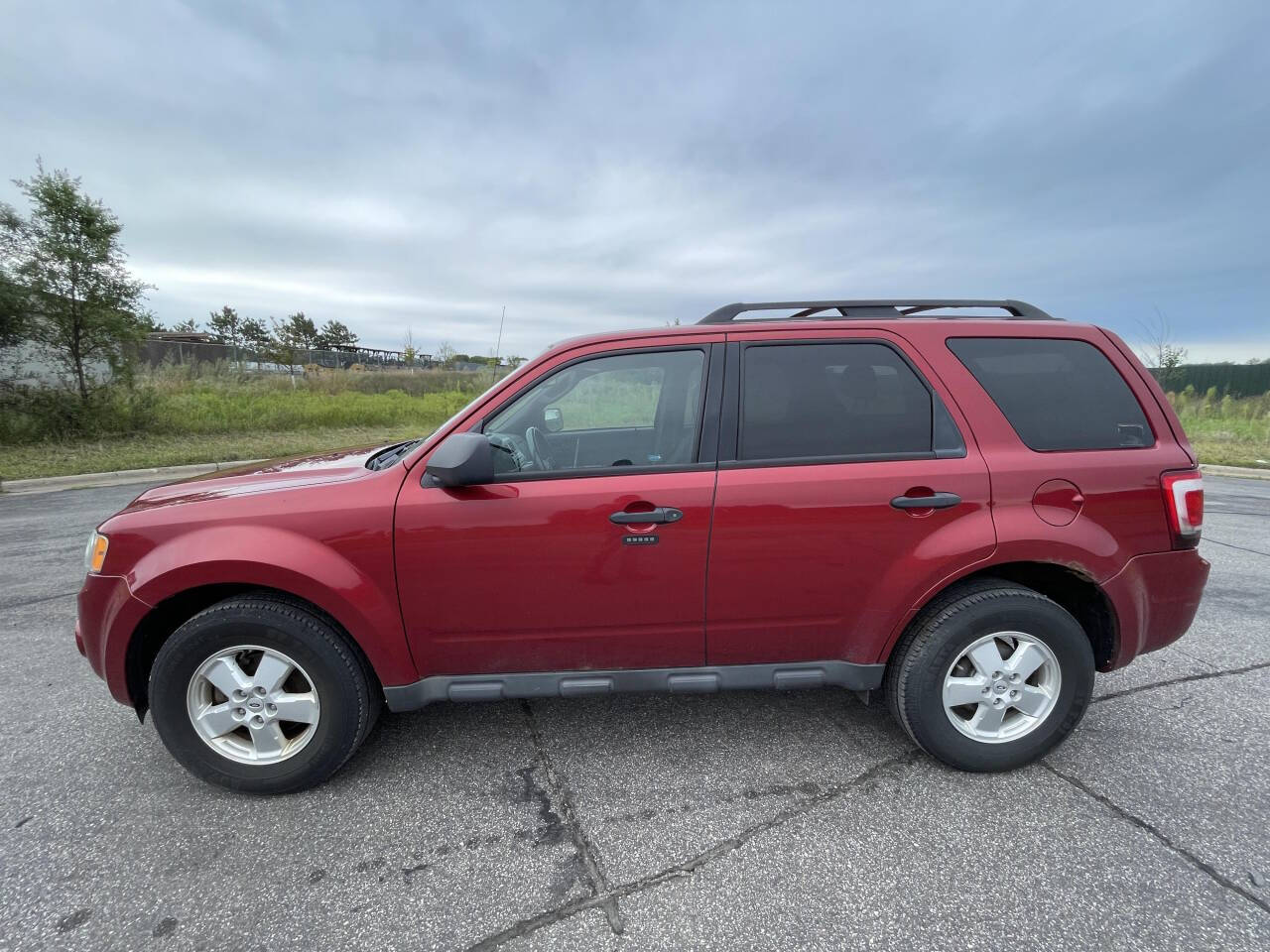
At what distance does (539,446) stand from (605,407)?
16.1 inches

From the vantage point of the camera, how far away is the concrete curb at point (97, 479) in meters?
9.15

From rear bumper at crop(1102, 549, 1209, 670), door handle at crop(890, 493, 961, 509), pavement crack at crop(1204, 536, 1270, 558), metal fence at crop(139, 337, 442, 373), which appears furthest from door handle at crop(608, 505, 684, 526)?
metal fence at crop(139, 337, 442, 373)

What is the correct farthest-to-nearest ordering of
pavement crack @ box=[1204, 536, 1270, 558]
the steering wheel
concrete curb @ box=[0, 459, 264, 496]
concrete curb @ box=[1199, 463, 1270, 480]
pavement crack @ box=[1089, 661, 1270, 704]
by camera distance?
1. concrete curb @ box=[1199, 463, 1270, 480]
2. concrete curb @ box=[0, 459, 264, 496]
3. pavement crack @ box=[1204, 536, 1270, 558]
4. pavement crack @ box=[1089, 661, 1270, 704]
5. the steering wheel

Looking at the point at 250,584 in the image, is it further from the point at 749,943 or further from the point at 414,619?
the point at 749,943

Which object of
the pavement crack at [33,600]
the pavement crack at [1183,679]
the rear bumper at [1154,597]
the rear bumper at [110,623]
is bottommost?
the pavement crack at [33,600]

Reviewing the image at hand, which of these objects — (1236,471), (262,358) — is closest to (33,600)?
(1236,471)

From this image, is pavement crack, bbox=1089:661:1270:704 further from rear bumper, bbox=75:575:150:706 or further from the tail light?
rear bumper, bbox=75:575:150:706

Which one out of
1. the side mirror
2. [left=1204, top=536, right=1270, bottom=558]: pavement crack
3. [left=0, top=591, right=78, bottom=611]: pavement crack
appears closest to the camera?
the side mirror

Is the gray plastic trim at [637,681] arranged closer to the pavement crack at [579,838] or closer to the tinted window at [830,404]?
the pavement crack at [579,838]

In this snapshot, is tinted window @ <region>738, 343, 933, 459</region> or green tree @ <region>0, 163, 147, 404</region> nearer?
tinted window @ <region>738, 343, 933, 459</region>

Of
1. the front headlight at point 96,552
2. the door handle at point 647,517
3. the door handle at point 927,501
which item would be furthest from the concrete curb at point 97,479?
the door handle at point 927,501

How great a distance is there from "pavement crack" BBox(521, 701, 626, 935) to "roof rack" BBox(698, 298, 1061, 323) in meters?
2.01

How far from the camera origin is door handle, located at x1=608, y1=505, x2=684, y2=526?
223 centimetres

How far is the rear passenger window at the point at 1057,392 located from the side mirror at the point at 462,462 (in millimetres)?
1952
